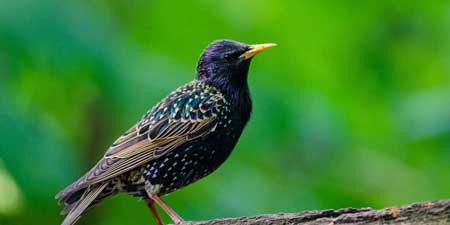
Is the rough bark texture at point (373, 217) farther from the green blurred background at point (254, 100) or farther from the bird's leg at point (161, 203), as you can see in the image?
the green blurred background at point (254, 100)

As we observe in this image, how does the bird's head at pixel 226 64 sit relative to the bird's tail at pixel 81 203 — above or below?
above

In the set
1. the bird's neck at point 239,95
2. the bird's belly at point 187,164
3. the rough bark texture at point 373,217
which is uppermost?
the bird's neck at point 239,95

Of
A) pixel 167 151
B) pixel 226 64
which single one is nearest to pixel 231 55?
pixel 226 64

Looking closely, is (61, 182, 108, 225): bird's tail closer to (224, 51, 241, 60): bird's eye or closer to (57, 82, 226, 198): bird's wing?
(57, 82, 226, 198): bird's wing

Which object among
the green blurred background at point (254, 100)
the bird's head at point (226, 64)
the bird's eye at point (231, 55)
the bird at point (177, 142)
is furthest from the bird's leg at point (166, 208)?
the bird's eye at point (231, 55)

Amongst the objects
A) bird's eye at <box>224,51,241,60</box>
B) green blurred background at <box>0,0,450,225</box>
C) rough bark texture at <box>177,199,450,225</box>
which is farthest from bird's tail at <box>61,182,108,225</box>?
rough bark texture at <box>177,199,450,225</box>

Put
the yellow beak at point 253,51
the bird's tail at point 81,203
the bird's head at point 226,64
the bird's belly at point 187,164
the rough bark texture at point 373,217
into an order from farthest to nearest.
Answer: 1. the bird's head at point 226,64
2. the yellow beak at point 253,51
3. the bird's belly at point 187,164
4. the bird's tail at point 81,203
5. the rough bark texture at point 373,217
